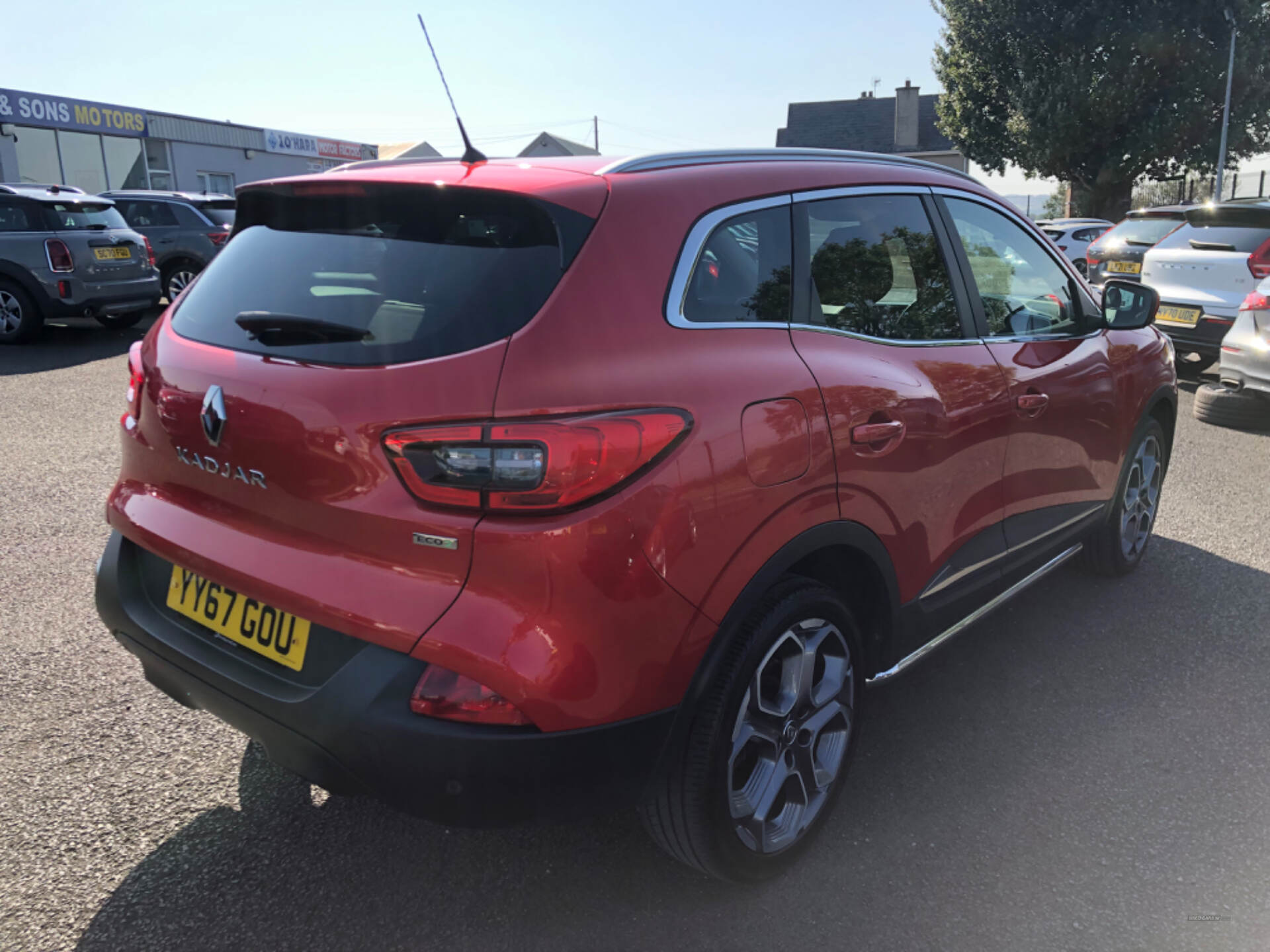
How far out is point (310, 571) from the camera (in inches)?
77.4

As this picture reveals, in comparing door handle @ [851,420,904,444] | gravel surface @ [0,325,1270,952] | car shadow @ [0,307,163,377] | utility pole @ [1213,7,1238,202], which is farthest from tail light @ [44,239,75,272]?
utility pole @ [1213,7,1238,202]

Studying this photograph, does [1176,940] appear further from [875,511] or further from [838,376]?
[838,376]

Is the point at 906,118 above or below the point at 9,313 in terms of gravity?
above

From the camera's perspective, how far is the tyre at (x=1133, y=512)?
13.7 feet

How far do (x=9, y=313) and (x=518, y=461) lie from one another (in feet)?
39.6

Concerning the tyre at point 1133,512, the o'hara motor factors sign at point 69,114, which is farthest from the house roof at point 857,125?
the tyre at point 1133,512

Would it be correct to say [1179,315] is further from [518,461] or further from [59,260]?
[59,260]

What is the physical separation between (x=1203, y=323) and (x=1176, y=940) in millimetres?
8169

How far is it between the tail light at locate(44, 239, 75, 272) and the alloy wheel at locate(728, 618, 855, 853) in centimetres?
1165

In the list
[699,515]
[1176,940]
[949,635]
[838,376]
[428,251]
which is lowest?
[1176,940]

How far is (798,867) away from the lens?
247cm

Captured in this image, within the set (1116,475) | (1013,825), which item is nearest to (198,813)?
(1013,825)

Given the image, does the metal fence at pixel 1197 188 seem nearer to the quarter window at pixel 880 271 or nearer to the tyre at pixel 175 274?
the tyre at pixel 175 274

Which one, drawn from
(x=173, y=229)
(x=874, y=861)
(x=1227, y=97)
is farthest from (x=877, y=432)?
(x=1227, y=97)
